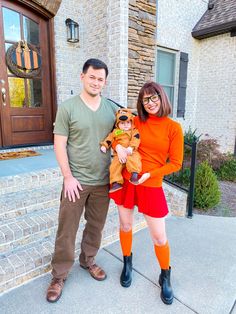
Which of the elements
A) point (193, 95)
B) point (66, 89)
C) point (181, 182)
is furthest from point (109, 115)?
point (193, 95)

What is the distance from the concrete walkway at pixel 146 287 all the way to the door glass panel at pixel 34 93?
108 inches

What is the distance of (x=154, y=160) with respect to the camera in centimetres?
152

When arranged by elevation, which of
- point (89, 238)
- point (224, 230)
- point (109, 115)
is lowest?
point (224, 230)

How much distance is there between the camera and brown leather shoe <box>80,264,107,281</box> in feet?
5.95

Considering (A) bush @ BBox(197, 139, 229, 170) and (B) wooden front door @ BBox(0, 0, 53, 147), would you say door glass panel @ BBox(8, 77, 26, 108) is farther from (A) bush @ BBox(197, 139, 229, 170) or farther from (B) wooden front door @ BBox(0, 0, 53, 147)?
(A) bush @ BBox(197, 139, 229, 170)

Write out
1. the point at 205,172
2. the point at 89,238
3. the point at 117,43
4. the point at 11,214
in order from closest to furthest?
the point at 89,238 < the point at 11,214 < the point at 205,172 < the point at 117,43

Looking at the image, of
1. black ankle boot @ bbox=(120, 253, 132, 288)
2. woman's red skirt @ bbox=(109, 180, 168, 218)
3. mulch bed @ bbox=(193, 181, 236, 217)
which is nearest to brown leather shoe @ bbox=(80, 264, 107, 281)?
black ankle boot @ bbox=(120, 253, 132, 288)

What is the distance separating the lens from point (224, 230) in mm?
2666

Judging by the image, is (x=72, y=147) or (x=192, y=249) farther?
(x=192, y=249)

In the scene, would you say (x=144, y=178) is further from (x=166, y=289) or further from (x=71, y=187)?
(x=166, y=289)

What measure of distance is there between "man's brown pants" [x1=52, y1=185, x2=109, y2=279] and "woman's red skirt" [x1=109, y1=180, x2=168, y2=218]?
0.13 meters

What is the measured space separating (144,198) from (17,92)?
3.08m

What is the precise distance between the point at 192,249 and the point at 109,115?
153cm

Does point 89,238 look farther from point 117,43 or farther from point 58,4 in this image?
point 58,4
